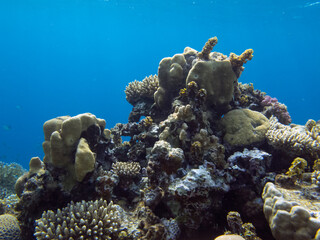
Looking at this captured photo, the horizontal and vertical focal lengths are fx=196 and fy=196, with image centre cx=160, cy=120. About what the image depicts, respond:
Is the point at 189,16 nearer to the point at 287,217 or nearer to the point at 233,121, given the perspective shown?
the point at 233,121

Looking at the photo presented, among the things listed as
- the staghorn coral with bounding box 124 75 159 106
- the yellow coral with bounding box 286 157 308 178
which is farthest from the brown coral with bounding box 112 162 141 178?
the yellow coral with bounding box 286 157 308 178

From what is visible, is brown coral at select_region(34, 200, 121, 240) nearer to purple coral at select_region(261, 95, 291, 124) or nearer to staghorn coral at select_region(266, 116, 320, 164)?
staghorn coral at select_region(266, 116, 320, 164)

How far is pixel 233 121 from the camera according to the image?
551cm

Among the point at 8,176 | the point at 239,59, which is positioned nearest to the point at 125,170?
the point at 239,59

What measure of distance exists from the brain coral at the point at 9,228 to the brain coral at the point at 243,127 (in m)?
5.63

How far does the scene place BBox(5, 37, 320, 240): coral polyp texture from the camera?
11.5 ft

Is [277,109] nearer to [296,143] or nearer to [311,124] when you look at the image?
[311,124]

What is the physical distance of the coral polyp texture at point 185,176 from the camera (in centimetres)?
351

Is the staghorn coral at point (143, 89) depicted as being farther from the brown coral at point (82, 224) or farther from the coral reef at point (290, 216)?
the coral reef at point (290, 216)

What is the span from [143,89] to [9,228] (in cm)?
564

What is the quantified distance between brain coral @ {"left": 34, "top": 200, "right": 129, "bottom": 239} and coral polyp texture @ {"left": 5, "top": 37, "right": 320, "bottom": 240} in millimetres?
19

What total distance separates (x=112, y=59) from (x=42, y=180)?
552 feet

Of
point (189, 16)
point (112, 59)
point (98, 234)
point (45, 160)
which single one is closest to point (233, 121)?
point (98, 234)

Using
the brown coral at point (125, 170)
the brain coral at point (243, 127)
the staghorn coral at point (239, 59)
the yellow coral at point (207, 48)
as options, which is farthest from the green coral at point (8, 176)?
the staghorn coral at point (239, 59)
